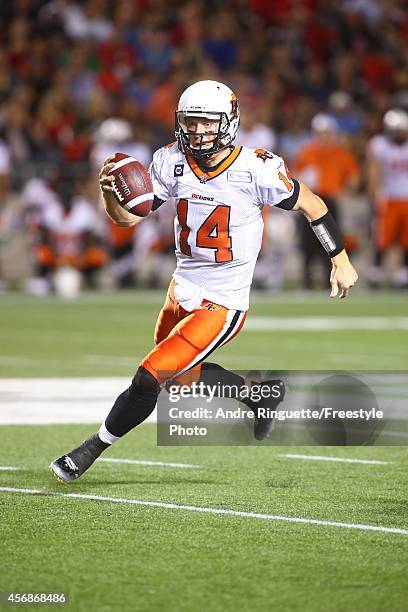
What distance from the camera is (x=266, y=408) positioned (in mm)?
6863

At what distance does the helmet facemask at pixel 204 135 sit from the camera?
6.27 metres

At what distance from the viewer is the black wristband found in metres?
6.33

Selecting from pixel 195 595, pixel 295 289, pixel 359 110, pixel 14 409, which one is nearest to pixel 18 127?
pixel 295 289

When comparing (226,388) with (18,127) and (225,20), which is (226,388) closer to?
(18,127)

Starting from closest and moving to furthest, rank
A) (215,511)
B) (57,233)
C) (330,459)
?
(215,511) < (330,459) < (57,233)

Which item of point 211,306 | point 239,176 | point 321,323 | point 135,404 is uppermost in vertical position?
point 239,176

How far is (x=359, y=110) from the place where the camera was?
21.2 metres

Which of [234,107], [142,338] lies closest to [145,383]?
[234,107]

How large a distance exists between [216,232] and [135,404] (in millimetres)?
859

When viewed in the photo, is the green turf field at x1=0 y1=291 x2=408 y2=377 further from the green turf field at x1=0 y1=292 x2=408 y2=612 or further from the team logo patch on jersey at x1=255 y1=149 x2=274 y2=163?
the team logo patch on jersey at x1=255 y1=149 x2=274 y2=163

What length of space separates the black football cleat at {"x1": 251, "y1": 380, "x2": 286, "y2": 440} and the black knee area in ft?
2.96

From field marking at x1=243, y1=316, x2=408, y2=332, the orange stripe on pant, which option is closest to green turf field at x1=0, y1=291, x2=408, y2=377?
field marking at x1=243, y1=316, x2=408, y2=332

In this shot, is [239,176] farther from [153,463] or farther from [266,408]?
[153,463]

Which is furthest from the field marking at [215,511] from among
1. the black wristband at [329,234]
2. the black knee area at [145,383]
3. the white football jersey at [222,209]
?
the black wristband at [329,234]
